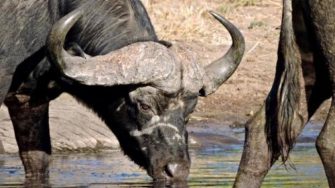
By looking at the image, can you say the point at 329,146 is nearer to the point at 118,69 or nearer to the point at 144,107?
the point at 144,107

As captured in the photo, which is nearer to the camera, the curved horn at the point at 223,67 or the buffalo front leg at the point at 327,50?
the buffalo front leg at the point at 327,50

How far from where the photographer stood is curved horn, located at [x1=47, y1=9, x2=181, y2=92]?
972 centimetres

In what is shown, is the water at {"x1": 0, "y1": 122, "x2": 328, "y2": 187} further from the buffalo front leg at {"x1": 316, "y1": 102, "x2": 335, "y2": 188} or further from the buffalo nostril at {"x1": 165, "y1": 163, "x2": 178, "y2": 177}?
the buffalo front leg at {"x1": 316, "y1": 102, "x2": 335, "y2": 188}

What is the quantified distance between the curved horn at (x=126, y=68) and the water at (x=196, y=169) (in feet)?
2.68

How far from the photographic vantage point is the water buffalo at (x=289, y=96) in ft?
28.8

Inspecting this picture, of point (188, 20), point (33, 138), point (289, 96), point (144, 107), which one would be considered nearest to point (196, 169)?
point (33, 138)

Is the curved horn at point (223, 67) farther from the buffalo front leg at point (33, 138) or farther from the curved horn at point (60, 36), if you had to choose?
the buffalo front leg at point (33, 138)

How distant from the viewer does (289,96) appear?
8953mm

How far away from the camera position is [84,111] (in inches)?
506

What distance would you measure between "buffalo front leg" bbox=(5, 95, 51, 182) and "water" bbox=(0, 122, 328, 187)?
123 mm

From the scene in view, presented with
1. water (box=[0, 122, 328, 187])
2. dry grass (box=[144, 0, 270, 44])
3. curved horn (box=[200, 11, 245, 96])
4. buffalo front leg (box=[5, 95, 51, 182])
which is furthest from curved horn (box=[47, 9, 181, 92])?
dry grass (box=[144, 0, 270, 44])

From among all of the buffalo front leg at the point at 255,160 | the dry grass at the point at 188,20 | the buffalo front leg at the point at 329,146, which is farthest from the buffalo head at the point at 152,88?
the dry grass at the point at 188,20

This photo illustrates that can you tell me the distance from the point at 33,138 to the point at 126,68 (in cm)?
172

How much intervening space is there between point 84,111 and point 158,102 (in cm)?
316
